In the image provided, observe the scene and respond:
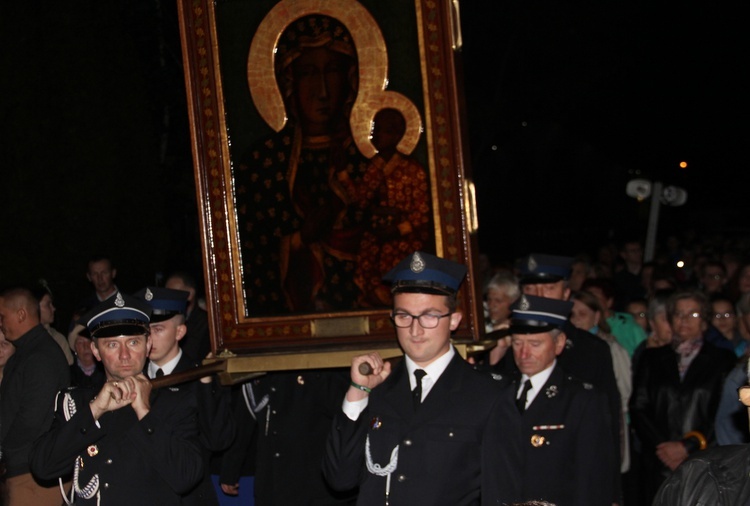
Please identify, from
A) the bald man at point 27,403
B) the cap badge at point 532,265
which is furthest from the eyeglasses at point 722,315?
the bald man at point 27,403

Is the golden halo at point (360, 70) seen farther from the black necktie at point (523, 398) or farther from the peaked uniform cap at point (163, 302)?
the black necktie at point (523, 398)

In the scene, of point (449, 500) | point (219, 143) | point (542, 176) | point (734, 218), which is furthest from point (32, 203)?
point (734, 218)

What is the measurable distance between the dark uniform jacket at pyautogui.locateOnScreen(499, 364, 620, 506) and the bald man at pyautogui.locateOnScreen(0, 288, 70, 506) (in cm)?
290

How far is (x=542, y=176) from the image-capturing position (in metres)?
29.0

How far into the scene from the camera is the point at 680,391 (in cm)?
671

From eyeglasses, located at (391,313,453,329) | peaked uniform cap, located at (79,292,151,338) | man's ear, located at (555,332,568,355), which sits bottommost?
man's ear, located at (555,332,568,355)

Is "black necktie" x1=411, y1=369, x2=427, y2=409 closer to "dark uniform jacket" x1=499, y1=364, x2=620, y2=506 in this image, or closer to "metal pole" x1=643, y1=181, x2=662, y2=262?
"dark uniform jacket" x1=499, y1=364, x2=620, y2=506

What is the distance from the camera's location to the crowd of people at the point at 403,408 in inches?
163

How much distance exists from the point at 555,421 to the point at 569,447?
14 cm

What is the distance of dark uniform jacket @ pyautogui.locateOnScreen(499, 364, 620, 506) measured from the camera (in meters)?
5.11

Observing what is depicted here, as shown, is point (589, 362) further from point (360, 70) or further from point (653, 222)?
point (653, 222)

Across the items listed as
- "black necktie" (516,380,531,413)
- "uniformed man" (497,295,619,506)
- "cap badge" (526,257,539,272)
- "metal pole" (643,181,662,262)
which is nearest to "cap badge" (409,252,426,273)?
"uniformed man" (497,295,619,506)

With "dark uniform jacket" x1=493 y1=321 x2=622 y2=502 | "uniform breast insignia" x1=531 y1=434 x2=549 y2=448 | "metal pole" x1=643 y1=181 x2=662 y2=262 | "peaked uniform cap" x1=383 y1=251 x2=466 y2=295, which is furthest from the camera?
"metal pole" x1=643 y1=181 x2=662 y2=262

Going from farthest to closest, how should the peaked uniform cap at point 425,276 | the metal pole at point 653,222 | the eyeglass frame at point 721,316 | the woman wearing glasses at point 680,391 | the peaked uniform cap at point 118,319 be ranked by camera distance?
the metal pole at point 653,222 < the eyeglass frame at point 721,316 < the woman wearing glasses at point 680,391 < the peaked uniform cap at point 118,319 < the peaked uniform cap at point 425,276
